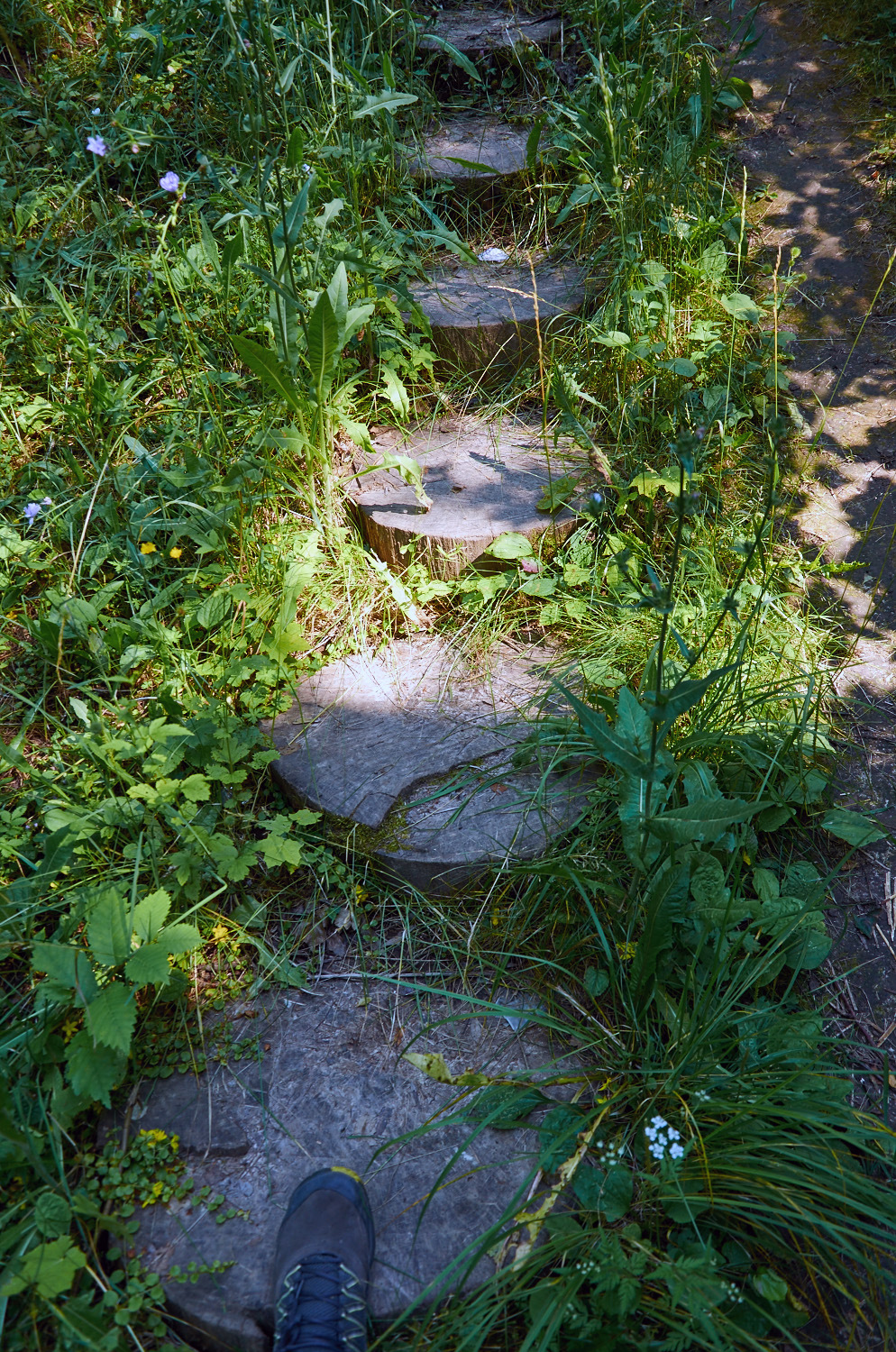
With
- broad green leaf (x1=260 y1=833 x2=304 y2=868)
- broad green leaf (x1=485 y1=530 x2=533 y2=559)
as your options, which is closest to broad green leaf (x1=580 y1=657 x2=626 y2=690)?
broad green leaf (x1=485 y1=530 x2=533 y2=559)

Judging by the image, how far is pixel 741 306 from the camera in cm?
295

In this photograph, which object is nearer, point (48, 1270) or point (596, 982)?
point (48, 1270)

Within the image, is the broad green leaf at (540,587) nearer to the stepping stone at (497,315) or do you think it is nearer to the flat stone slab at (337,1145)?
the stepping stone at (497,315)

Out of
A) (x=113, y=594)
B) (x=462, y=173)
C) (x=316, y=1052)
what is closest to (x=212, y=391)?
(x=113, y=594)

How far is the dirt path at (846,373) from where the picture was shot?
2104mm

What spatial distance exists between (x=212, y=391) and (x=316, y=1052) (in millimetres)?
2146

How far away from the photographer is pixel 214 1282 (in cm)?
154

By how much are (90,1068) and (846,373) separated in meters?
3.20

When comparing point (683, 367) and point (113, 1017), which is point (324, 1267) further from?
point (683, 367)

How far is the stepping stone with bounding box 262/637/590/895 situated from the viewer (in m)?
2.05

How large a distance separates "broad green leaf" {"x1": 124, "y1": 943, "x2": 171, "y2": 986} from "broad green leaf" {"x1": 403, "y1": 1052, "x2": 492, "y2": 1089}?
0.50 metres

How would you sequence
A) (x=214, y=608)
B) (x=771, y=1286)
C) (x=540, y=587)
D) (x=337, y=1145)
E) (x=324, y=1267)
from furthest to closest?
1. (x=540, y=587)
2. (x=214, y=608)
3. (x=337, y=1145)
4. (x=324, y=1267)
5. (x=771, y=1286)

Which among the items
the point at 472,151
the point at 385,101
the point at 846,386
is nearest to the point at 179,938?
the point at 385,101

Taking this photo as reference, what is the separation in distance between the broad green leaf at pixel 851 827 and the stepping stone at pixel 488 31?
3.72m
